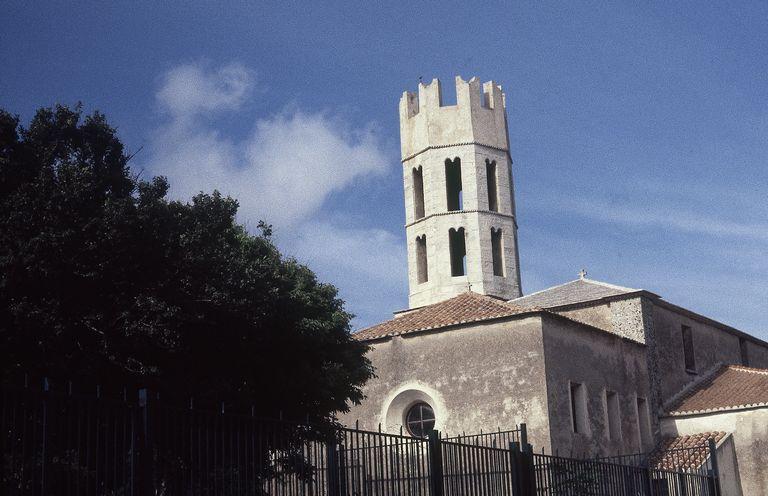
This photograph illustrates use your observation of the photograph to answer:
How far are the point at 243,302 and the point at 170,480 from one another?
10468 mm

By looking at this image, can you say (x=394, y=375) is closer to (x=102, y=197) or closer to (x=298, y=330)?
(x=298, y=330)

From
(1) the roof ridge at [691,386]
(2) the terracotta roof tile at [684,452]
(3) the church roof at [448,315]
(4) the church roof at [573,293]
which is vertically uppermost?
(4) the church roof at [573,293]

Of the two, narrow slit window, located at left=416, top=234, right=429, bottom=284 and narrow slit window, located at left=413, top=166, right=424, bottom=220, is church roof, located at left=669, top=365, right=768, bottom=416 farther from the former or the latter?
narrow slit window, located at left=413, top=166, right=424, bottom=220

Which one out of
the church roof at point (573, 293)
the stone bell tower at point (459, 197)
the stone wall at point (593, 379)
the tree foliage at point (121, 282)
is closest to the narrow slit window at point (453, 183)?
the stone bell tower at point (459, 197)

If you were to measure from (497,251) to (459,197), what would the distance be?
3300 mm

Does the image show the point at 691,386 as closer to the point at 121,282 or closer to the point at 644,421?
the point at 644,421

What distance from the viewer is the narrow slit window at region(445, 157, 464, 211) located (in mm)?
44406

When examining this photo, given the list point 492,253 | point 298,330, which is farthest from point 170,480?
point 492,253

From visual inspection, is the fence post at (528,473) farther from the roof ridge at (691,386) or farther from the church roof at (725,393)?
the roof ridge at (691,386)

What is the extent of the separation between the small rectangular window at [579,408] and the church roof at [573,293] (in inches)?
233

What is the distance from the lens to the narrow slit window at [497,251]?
144ft


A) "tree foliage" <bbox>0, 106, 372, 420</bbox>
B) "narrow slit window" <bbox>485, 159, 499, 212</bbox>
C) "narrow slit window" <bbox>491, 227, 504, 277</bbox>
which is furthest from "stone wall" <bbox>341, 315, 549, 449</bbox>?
"narrow slit window" <bbox>485, 159, 499, 212</bbox>

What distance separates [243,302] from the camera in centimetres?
1798

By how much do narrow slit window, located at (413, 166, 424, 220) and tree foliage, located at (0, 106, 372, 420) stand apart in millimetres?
25153
